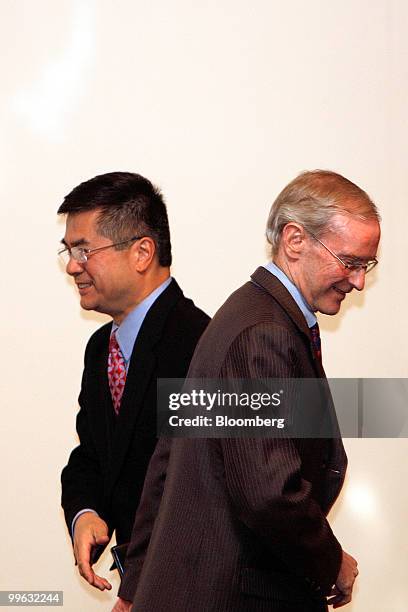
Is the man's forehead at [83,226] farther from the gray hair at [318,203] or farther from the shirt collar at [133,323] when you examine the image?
the gray hair at [318,203]

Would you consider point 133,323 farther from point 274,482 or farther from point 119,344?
point 274,482

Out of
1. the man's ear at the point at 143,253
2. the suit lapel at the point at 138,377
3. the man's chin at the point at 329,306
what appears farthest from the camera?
the man's ear at the point at 143,253

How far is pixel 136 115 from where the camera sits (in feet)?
8.04

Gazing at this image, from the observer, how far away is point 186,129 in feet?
8.04

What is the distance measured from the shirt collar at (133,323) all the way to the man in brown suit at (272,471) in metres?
0.38

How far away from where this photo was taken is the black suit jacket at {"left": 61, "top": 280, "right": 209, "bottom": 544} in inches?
71.7

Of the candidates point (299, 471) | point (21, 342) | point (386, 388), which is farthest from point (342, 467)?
point (21, 342)

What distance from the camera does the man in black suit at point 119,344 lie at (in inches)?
71.8

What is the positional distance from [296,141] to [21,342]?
0.85 meters

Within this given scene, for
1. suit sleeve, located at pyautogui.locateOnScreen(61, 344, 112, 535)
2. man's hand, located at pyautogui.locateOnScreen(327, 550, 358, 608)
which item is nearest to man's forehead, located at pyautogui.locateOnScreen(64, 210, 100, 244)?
suit sleeve, located at pyautogui.locateOnScreen(61, 344, 112, 535)

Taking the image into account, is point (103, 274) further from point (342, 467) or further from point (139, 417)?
point (342, 467)

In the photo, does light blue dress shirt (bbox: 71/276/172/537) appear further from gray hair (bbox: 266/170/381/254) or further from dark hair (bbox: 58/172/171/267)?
gray hair (bbox: 266/170/381/254)

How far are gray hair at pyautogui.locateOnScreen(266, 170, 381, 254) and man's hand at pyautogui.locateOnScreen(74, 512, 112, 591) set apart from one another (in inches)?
24.5

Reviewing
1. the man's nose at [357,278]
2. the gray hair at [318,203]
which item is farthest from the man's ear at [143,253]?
the man's nose at [357,278]
